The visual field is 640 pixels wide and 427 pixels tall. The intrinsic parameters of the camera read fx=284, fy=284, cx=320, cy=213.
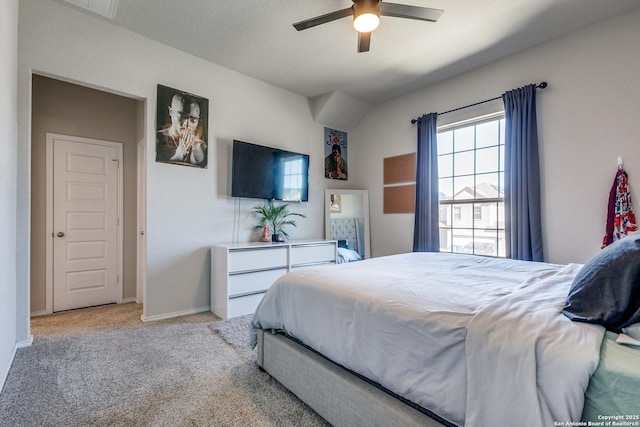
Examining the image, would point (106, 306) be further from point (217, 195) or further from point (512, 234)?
point (512, 234)

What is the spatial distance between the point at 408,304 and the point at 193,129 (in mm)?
2989

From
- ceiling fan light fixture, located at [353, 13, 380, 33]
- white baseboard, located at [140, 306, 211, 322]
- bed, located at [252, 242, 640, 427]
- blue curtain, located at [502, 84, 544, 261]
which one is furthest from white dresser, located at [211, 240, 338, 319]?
blue curtain, located at [502, 84, 544, 261]

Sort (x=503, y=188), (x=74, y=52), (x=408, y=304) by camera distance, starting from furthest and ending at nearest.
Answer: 1. (x=503, y=188)
2. (x=74, y=52)
3. (x=408, y=304)

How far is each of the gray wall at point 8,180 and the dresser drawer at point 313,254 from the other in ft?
7.72

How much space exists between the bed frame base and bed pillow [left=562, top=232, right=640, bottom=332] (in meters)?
0.64

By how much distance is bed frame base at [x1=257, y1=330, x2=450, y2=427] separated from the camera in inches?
44.5

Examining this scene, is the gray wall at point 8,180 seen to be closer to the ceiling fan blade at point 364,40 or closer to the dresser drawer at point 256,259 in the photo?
the dresser drawer at point 256,259

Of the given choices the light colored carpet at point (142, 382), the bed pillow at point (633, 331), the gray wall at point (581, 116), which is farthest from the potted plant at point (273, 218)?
the bed pillow at point (633, 331)

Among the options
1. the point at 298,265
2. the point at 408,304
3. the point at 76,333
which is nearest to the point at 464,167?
the point at 298,265

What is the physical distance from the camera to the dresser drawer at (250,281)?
2.98 meters

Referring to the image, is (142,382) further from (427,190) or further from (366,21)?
(427,190)

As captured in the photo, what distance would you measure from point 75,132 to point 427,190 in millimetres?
4315

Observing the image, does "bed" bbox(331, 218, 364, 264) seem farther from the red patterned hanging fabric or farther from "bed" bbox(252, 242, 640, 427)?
the red patterned hanging fabric

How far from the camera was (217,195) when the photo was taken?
11.1 feet
